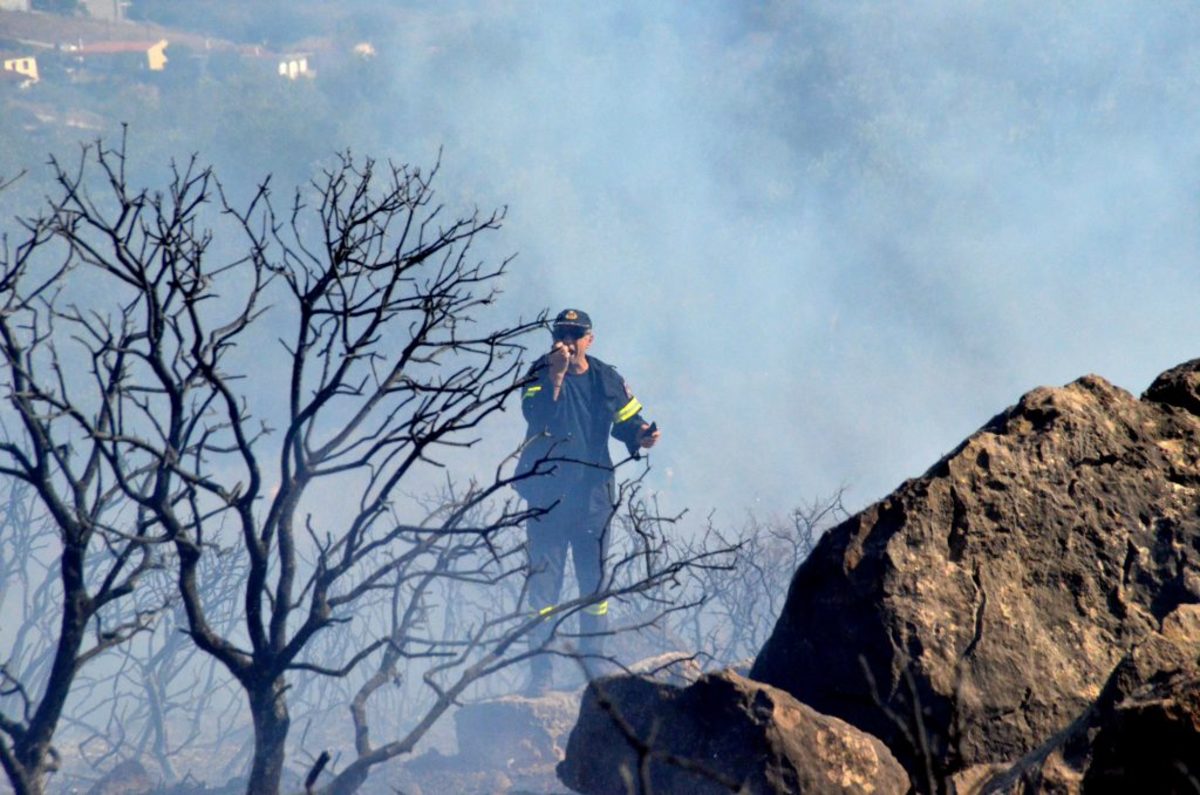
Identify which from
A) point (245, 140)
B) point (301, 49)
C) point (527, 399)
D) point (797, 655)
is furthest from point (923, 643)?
point (301, 49)

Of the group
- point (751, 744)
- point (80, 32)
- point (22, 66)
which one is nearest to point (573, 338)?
point (751, 744)

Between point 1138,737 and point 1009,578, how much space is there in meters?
1.57

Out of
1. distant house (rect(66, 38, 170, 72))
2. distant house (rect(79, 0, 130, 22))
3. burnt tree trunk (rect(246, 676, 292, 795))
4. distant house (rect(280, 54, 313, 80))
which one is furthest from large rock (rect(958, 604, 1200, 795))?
distant house (rect(79, 0, 130, 22))

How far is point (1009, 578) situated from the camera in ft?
13.2

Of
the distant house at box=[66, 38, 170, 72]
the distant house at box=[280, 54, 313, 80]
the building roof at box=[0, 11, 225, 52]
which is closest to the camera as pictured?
the building roof at box=[0, 11, 225, 52]

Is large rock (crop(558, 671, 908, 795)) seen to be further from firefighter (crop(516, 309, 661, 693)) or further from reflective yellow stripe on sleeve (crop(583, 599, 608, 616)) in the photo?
firefighter (crop(516, 309, 661, 693))

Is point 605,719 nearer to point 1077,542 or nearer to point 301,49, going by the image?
A: point 1077,542

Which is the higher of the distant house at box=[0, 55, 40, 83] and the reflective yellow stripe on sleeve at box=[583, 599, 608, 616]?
the distant house at box=[0, 55, 40, 83]

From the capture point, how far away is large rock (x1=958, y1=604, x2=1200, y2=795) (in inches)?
93.9

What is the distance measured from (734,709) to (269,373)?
31.6 m

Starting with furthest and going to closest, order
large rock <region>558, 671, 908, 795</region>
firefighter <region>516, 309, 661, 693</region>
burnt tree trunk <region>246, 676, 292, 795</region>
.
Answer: firefighter <region>516, 309, 661, 693</region> → burnt tree trunk <region>246, 676, 292, 795</region> → large rock <region>558, 671, 908, 795</region>

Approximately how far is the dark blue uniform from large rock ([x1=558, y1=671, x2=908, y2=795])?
4.79 metres

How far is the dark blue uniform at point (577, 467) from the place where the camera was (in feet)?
30.0

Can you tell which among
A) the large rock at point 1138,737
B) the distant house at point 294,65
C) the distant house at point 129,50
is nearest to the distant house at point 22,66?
the distant house at point 129,50
